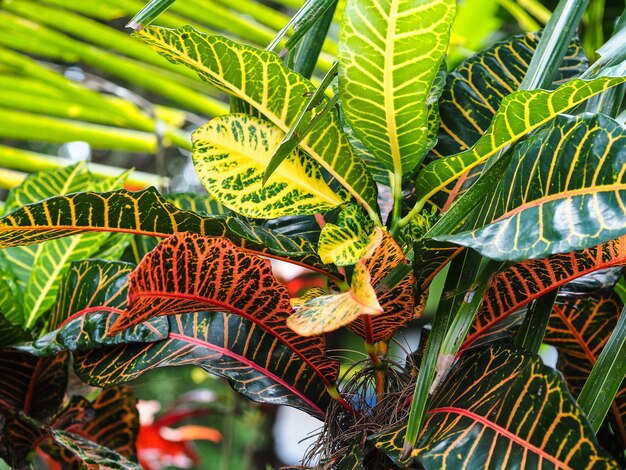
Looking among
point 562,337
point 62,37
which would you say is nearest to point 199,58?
point 562,337

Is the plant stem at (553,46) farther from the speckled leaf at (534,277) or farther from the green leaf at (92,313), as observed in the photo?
the green leaf at (92,313)

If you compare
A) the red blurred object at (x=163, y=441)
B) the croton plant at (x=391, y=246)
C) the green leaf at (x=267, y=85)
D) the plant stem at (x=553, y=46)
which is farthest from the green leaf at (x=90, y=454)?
the red blurred object at (x=163, y=441)

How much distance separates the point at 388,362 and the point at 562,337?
164mm

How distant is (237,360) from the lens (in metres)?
0.45

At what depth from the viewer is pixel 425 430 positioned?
37cm

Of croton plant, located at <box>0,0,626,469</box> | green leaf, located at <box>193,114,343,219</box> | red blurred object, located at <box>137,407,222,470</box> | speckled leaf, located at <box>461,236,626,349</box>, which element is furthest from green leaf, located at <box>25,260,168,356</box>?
red blurred object, located at <box>137,407,222,470</box>

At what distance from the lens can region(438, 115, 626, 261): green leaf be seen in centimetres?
29

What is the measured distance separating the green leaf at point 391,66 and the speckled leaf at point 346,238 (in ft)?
0.15

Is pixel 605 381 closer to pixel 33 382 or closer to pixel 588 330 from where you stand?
pixel 588 330

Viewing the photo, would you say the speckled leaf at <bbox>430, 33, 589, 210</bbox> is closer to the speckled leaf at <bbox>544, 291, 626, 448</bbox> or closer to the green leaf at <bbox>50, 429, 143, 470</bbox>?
the speckled leaf at <bbox>544, 291, 626, 448</bbox>

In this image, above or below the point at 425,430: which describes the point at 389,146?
above

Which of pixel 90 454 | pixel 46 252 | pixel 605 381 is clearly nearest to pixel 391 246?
pixel 605 381

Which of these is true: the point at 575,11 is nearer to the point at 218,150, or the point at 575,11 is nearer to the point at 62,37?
the point at 218,150

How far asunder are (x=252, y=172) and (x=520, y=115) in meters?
0.16
